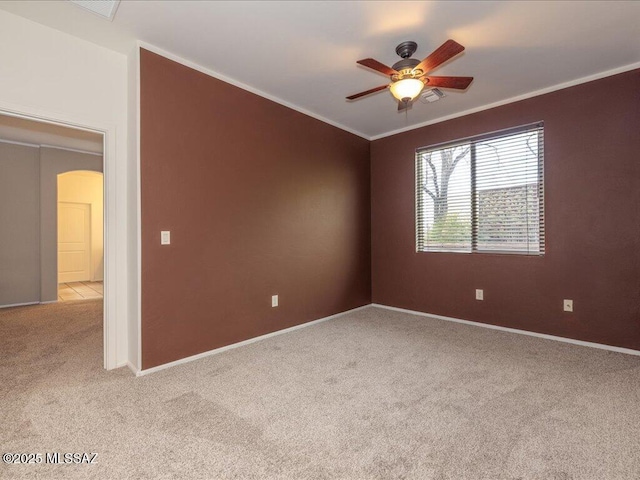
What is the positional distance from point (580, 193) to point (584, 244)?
0.53m

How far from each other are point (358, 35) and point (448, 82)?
81 cm

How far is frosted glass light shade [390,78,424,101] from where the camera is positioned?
233cm

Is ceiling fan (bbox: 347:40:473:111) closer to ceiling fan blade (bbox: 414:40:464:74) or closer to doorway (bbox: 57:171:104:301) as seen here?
ceiling fan blade (bbox: 414:40:464:74)

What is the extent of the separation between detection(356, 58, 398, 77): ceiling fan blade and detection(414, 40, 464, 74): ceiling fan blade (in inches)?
8.0

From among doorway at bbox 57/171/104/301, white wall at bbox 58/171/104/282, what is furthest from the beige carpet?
white wall at bbox 58/171/104/282

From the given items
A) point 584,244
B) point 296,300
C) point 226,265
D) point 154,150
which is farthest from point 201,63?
point 584,244

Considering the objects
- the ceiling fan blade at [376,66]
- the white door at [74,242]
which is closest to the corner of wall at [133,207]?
the ceiling fan blade at [376,66]

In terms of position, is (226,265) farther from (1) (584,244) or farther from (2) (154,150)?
(1) (584,244)

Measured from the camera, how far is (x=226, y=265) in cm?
307

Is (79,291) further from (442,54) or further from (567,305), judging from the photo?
(567,305)

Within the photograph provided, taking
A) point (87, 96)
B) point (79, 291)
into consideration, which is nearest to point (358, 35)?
point (87, 96)

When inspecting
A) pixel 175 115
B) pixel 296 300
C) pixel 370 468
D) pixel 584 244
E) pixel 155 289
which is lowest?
pixel 370 468

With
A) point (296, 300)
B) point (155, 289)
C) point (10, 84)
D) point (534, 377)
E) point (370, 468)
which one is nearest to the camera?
point (370, 468)

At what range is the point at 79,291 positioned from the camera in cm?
638
